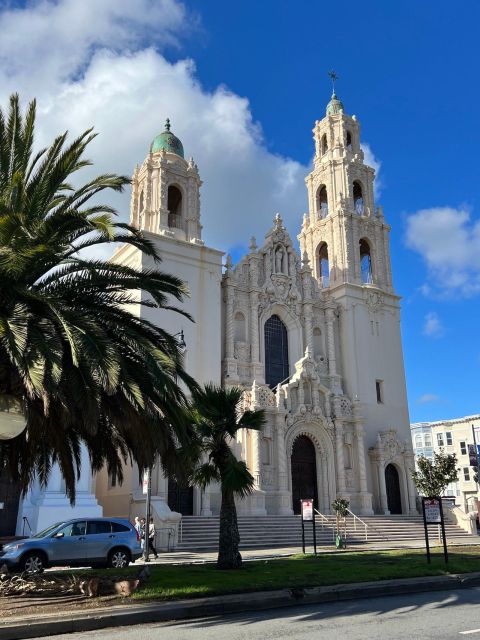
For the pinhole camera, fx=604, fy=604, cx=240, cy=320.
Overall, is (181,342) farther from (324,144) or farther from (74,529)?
(324,144)

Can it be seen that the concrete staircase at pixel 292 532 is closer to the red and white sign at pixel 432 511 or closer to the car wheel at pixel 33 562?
the car wheel at pixel 33 562

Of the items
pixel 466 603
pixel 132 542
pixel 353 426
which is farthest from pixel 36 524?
pixel 353 426

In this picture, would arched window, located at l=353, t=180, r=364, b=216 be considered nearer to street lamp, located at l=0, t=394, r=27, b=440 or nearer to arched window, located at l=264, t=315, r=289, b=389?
arched window, located at l=264, t=315, r=289, b=389

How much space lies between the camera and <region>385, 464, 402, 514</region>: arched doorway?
3978cm

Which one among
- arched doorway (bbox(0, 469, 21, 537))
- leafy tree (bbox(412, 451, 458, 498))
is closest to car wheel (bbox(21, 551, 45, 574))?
arched doorway (bbox(0, 469, 21, 537))

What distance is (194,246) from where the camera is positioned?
37031 mm

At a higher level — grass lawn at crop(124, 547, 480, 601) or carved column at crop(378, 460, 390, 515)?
carved column at crop(378, 460, 390, 515)

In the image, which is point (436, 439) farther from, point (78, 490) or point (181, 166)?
point (78, 490)

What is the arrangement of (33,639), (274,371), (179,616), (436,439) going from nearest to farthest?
(33,639) → (179,616) → (274,371) → (436,439)

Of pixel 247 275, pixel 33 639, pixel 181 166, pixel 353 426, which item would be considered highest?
pixel 181 166

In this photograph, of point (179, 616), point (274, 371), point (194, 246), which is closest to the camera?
point (179, 616)

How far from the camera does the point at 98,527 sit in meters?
18.5

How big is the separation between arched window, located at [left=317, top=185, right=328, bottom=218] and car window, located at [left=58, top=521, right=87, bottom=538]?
3513cm

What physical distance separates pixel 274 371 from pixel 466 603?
28276 mm
